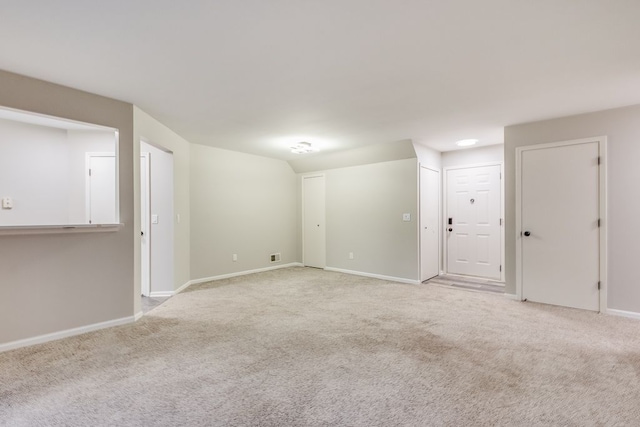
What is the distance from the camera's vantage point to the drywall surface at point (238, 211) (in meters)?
5.19

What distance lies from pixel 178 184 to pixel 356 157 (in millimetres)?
3139

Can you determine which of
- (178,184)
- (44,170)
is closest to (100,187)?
(44,170)

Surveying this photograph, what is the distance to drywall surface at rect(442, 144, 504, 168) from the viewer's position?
527cm

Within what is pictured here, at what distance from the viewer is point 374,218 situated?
222 inches

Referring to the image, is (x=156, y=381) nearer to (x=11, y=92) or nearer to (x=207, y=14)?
(x=207, y=14)

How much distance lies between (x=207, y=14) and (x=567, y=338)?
3985mm

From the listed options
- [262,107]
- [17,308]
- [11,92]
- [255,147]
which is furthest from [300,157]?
[17,308]

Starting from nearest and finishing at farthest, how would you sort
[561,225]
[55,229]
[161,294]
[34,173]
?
[55,229] < [34,173] < [561,225] < [161,294]

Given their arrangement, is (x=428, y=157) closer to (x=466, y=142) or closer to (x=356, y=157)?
(x=466, y=142)

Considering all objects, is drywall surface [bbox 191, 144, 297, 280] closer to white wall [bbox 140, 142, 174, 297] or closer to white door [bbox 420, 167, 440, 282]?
white wall [bbox 140, 142, 174, 297]

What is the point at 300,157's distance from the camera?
20.7 ft

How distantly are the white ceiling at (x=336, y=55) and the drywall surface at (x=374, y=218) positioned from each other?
1.70 m

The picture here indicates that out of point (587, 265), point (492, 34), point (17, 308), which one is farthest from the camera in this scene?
point (587, 265)

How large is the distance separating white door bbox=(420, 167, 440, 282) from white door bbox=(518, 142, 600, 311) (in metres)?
1.51
